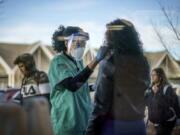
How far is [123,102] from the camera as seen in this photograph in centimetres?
188

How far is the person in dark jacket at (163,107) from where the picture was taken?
3.00m

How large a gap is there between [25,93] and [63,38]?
1.27 ft

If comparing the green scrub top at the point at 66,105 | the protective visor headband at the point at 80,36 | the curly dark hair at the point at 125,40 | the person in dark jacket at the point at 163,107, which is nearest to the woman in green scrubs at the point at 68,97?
the green scrub top at the point at 66,105

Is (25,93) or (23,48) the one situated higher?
(23,48)

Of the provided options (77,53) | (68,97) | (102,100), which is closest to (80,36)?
(77,53)

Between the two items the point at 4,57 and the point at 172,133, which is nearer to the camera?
the point at 4,57

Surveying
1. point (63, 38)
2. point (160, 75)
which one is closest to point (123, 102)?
point (63, 38)

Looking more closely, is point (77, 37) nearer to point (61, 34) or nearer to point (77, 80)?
point (61, 34)

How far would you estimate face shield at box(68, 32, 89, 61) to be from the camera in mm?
2215

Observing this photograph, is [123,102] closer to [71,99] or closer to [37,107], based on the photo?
[71,99]

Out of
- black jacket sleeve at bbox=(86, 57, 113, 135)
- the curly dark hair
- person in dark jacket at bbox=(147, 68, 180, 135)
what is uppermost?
the curly dark hair

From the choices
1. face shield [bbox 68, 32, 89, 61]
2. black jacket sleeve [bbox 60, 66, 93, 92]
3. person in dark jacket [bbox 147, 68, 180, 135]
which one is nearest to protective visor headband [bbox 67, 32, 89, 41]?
face shield [bbox 68, 32, 89, 61]

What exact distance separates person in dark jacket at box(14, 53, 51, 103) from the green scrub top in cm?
29

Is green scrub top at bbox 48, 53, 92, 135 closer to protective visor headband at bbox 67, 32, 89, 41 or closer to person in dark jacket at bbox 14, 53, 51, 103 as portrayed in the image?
protective visor headband at bbox 67, 32, 89, 41
